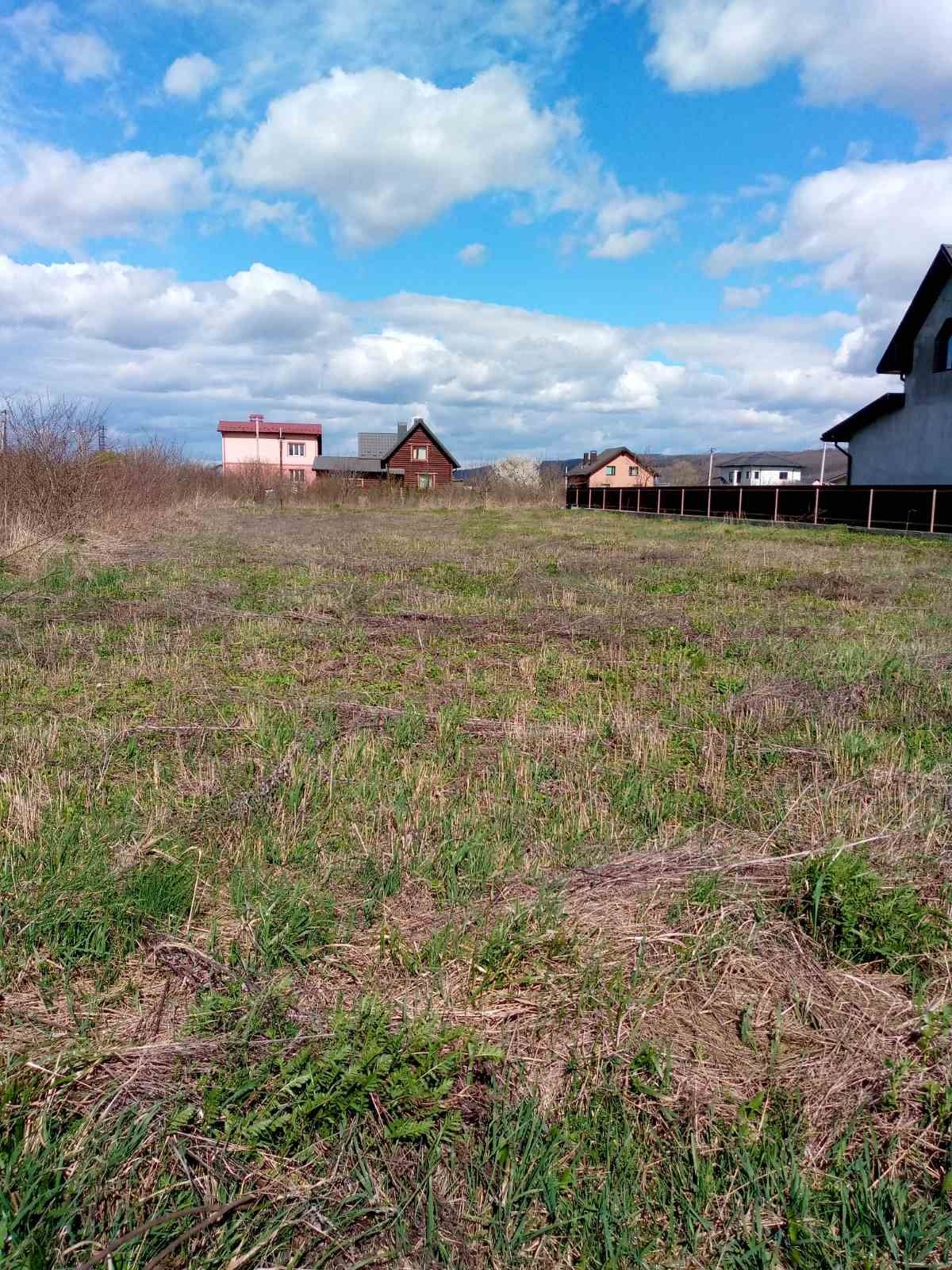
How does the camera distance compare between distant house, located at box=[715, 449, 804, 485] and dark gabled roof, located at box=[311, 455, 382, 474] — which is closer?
dark gabled roof, located at box=[311, 455, 382, 474]

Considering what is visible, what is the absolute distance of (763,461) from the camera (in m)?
104

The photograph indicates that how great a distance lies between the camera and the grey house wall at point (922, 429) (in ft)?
90.6

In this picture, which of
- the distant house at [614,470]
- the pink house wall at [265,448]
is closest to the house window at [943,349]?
the distant house at [614,470]

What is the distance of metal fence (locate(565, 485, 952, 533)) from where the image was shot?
24375 mm

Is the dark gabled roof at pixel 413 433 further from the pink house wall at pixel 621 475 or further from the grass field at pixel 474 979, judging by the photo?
the grass field at pixel 474 979

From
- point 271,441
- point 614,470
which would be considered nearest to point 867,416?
point 614,470

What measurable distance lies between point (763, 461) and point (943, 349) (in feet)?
261

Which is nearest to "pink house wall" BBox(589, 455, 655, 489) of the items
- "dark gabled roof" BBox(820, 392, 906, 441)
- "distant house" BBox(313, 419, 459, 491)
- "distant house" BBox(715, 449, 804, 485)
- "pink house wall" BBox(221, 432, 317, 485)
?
→ "distant house" BBox(715, 449, 804, 485)

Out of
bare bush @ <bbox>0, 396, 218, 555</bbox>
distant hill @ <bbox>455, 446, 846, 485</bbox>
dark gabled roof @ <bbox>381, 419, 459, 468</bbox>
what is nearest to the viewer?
bare bush @ <bbox>0, 396, 218, 555</bbox>

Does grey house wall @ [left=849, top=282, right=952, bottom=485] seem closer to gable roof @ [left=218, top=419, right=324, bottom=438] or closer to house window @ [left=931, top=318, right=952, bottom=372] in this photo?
house window @ [left=931, top=318, right=952, bottom=372]

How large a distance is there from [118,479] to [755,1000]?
2375cm

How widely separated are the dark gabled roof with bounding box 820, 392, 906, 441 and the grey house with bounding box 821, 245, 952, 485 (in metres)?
0.03

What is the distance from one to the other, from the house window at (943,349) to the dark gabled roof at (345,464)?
50.2 m

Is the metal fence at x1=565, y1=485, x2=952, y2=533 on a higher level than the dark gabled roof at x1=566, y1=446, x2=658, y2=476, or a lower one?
lower
